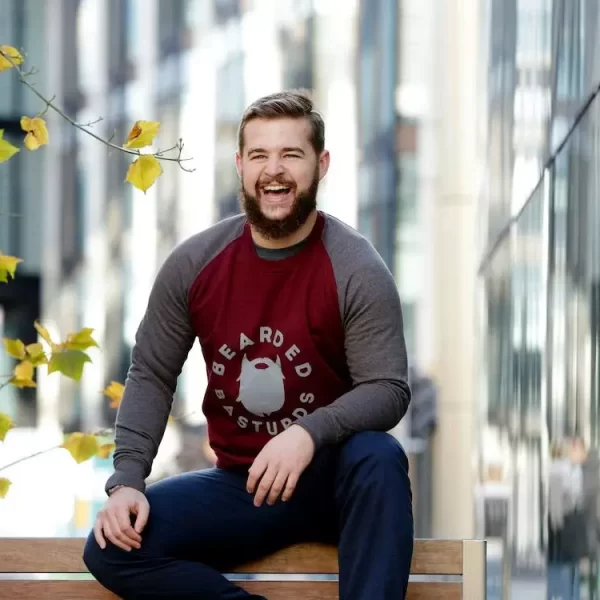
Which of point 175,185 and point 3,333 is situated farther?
point 175,185

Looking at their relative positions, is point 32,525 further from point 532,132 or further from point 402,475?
point 402,475

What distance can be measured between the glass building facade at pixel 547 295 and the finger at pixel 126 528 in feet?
4.32

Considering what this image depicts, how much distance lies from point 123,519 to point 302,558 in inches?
14.3

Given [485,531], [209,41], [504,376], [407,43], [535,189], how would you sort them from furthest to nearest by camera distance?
[407,43]
[209,41]
[485,531]
[504,376]
[535,189]

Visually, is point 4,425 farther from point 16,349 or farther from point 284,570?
point 284,570

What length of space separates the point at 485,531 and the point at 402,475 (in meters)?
6.37

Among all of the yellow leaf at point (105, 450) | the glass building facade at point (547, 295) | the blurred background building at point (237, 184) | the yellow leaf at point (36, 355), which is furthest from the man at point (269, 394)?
the blurred background building at point (237, 184)

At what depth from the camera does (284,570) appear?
2.97 m

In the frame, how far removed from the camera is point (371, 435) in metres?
2.75

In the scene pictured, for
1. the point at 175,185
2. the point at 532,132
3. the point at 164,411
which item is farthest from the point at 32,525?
the point at 164,411

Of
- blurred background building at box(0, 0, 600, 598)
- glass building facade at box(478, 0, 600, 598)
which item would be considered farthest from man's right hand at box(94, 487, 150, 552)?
blurred background building at box(0, 0, 600, 598)

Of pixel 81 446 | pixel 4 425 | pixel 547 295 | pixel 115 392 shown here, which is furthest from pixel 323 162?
pixel 547 295

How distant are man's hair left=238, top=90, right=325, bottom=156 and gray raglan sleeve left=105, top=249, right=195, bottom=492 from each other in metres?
0.30

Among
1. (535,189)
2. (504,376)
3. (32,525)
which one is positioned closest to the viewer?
(535,189)
